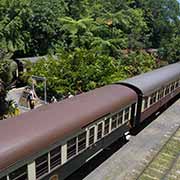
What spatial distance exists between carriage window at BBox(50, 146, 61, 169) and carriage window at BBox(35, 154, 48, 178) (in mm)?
241

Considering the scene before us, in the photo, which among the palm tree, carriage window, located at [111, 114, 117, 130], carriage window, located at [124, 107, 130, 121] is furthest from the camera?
the palm tree

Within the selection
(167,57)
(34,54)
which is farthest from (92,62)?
(167,57)

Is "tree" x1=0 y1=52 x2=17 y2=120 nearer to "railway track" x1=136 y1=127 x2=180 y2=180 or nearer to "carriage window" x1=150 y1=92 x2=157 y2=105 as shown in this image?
"carriage window" x1=150 y1=92 x2=157 y2=105

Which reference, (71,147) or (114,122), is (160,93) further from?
(71,147)

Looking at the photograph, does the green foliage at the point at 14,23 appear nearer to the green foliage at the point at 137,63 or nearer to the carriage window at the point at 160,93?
the green foliage at the point at 137,63

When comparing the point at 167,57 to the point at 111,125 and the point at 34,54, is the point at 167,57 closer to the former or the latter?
the point at 34,54

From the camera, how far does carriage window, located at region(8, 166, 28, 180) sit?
7.53 metres

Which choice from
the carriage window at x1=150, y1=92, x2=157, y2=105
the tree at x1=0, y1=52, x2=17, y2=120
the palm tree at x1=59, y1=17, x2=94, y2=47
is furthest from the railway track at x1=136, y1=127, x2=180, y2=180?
the palm tree at x1=59, y1=17, x2=94, y2=47

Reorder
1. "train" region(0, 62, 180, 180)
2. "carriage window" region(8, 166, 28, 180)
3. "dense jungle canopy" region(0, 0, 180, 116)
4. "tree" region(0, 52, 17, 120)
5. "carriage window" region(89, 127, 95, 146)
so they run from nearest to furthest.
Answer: "carriage window" region(8, 166, 28, 180)
"train" region(0, 62, 180, 180)
"carriage window" region(89, 127, 95, 146)
"tree" region(0, 52, 17, 120)
"dense jungle canopy" region(0, 0, 180, 116)

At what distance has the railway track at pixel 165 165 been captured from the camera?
11742 mm

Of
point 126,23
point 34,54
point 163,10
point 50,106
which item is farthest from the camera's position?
point 163,10

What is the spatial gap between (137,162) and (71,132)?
4498mm

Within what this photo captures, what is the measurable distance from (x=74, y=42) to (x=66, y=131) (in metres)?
22.6

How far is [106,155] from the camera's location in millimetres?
13477
